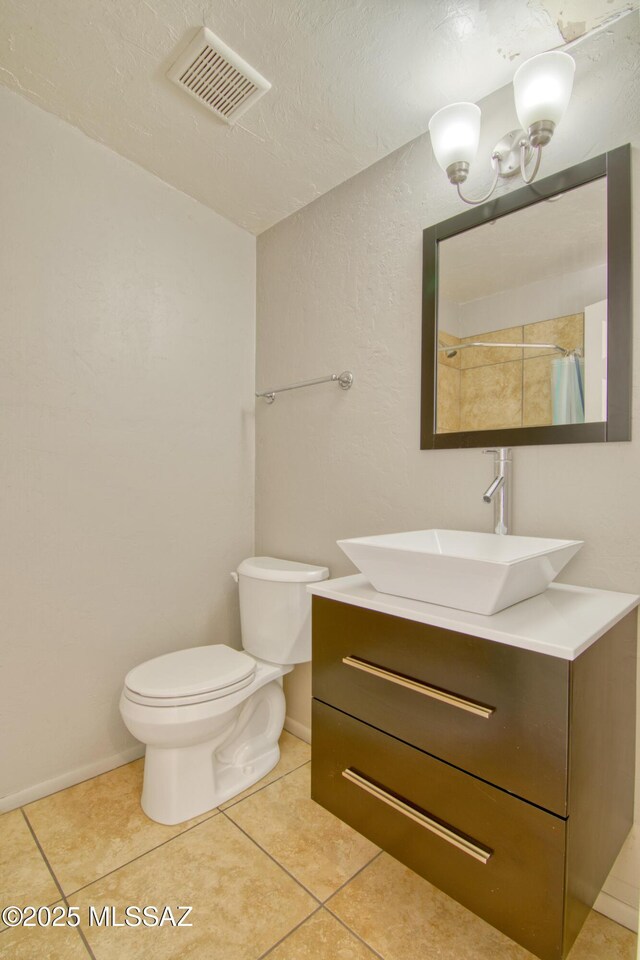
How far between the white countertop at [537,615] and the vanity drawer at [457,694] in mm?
20

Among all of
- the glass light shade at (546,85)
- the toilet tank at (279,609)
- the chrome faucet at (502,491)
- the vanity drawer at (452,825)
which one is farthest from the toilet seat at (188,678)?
the glass light shade at (546,85)

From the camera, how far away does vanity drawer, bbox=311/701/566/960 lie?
0.82m

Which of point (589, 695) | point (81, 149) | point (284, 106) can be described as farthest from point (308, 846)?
point (81, 149)

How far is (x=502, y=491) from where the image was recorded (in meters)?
1.29

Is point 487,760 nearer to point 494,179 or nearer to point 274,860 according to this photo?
point 274,860

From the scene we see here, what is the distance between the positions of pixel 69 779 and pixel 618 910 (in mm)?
1667

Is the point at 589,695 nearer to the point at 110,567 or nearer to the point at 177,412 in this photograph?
the point at 110,567

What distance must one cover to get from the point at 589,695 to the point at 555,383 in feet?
2.54

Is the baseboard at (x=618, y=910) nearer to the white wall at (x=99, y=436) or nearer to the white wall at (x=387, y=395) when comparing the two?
the white wall at (x=387, y=395)

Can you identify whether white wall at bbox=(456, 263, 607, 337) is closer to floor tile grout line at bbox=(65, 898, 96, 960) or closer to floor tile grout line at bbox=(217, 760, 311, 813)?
floor tile grout line at bbox=(217, 760, 311, 813)

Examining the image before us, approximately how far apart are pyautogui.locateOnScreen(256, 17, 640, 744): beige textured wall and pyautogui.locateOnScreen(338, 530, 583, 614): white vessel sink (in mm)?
130

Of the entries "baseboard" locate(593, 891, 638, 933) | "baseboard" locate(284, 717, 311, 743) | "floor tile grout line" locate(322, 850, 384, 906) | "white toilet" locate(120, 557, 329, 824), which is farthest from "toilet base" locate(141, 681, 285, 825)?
"baseboard" locate(593, 891, 638, 933)

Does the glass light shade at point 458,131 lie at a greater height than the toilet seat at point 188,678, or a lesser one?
greater

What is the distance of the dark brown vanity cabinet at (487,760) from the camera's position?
81 centimetres
